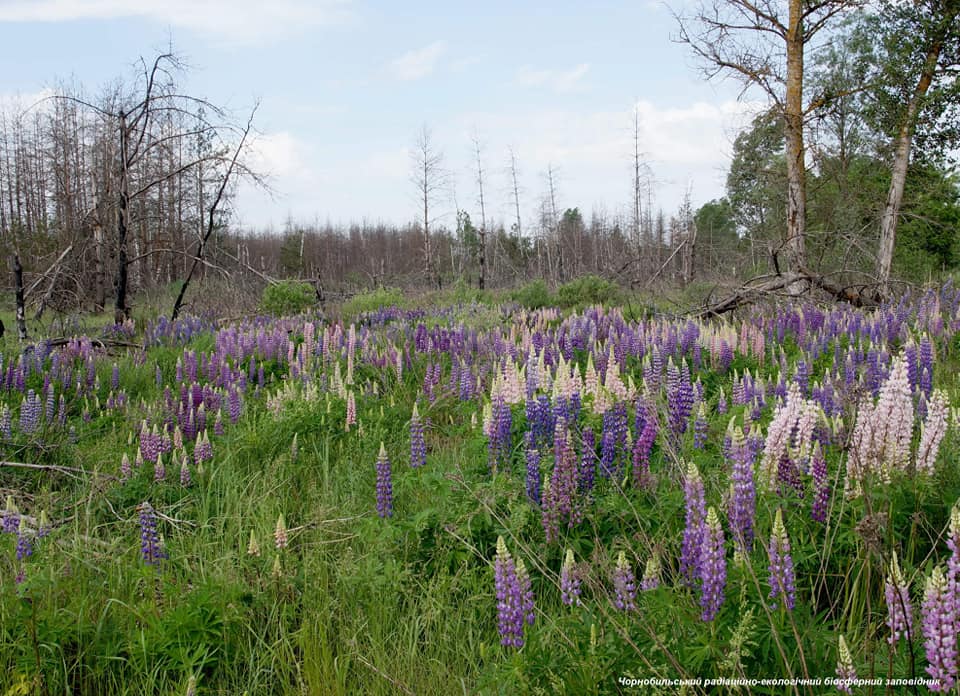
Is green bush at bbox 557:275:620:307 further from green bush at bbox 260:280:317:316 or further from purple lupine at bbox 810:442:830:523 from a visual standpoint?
purple lupine at bbox 810:442:830:523

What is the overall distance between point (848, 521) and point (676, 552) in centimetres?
76

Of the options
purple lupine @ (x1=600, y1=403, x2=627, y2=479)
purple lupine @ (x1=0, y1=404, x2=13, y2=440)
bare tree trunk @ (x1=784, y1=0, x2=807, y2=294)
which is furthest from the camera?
bare tree trunk @ (x1=784, y1=0, x2=807, y2=294)

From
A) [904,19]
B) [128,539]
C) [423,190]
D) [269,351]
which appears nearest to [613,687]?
[128,539]

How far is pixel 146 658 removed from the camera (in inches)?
101

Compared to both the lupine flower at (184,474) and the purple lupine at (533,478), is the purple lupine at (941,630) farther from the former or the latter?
the lupine flower at (184,474)

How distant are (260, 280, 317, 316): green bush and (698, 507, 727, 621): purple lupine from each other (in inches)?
486

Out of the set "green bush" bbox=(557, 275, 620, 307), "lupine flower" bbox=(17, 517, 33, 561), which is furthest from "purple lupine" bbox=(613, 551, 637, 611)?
"green bush" bbox=(557, 275, 620, 307)

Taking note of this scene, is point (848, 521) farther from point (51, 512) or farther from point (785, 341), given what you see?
point (785, 341)

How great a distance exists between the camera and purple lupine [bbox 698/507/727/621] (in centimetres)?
204

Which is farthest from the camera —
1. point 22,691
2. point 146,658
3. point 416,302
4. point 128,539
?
point 416,302

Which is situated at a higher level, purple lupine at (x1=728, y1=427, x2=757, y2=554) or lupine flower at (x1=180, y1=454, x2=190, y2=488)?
purple lupine at (x1=728, y1=427, x2=757, y2=554)

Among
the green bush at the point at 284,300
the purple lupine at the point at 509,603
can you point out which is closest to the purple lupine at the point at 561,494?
the purple lupine at the point at 509,603

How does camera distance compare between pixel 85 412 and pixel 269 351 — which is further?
pixel 269 351

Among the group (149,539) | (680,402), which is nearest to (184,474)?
(149,539)
